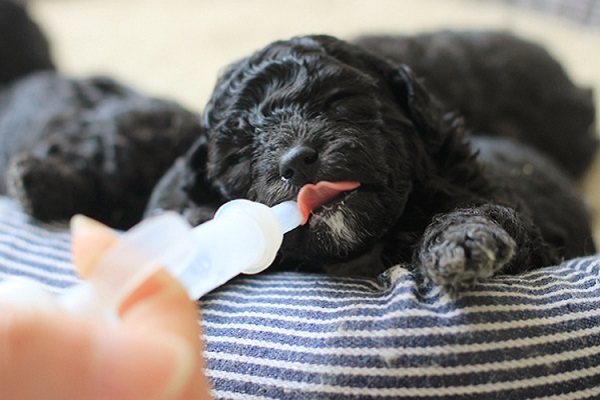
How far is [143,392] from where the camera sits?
0.84 m

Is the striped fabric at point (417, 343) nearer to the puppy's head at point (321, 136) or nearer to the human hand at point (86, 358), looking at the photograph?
the puppy's head at point (321, 136)

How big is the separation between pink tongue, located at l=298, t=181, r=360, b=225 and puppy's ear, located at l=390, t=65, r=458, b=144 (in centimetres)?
44

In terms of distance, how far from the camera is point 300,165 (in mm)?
1413

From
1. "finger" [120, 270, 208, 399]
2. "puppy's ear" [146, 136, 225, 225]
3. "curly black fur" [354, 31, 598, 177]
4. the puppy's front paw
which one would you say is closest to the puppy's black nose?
the puppy's front paw

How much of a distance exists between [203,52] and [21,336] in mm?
3950

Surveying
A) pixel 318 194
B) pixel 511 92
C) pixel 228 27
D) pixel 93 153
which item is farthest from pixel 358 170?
pixel 228 27

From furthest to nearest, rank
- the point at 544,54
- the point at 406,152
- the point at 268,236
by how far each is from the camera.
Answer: the point at 544,54, the point at 406,152, the point at 268,236

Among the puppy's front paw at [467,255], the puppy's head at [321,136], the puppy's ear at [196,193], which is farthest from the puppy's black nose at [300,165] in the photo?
the puppy's ear at [196,193]

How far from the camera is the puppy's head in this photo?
144 cm

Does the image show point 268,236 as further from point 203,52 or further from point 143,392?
point 203,52

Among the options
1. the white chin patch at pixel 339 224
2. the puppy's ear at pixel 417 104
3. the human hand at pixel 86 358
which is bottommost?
the white chin patch at pixel 339 224

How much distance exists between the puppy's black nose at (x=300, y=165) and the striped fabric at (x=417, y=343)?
301 millimetres

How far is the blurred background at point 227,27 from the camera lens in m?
4.26

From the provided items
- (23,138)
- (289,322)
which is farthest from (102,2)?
(289,322)
